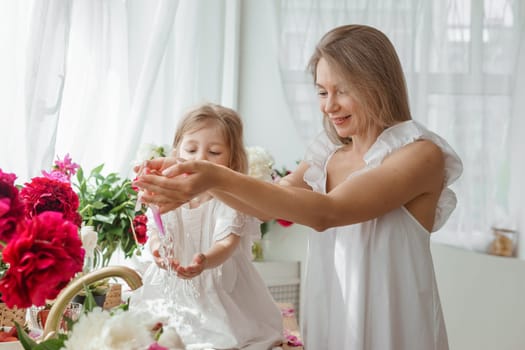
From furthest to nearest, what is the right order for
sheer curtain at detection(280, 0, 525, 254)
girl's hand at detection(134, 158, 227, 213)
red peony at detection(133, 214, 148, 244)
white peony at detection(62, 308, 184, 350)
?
sheer curtain at detection(280, 0, 525, 254) < red peony at detection(133, 214, 148, 244) < girl's hand at detection(134, 158, 227, 213) < white peony at detection(62, 308, 184, 350)

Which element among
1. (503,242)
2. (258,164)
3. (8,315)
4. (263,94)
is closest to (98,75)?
(258,164)

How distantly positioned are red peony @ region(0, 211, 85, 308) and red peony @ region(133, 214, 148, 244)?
1056 millimetres

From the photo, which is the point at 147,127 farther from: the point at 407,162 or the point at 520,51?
the point at 520,51

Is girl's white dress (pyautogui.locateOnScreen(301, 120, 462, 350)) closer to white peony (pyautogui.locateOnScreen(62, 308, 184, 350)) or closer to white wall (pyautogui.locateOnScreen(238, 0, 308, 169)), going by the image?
white peony (pyautogui.locateOnScreen(62, 308, 184, 350))

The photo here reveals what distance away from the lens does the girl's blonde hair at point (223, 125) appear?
6.44 ft

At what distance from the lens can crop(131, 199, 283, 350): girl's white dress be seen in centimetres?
171

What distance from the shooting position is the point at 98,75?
2.30 meters

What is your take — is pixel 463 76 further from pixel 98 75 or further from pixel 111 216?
pixel 111 216

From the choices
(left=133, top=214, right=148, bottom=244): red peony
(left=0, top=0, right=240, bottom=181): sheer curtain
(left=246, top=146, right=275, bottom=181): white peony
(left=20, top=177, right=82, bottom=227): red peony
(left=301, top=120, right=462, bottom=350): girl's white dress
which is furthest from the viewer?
(left=246, top=146, right=275, bottom=181): white peony

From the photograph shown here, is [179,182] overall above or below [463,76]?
below

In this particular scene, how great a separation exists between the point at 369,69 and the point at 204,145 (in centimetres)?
55

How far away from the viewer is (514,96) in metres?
3.60

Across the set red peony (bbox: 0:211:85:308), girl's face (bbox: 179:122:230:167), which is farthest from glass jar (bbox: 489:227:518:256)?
red peony (bbox: 0:211:85:308)

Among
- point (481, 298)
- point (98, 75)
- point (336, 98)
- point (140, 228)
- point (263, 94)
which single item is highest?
point (263, 94)
